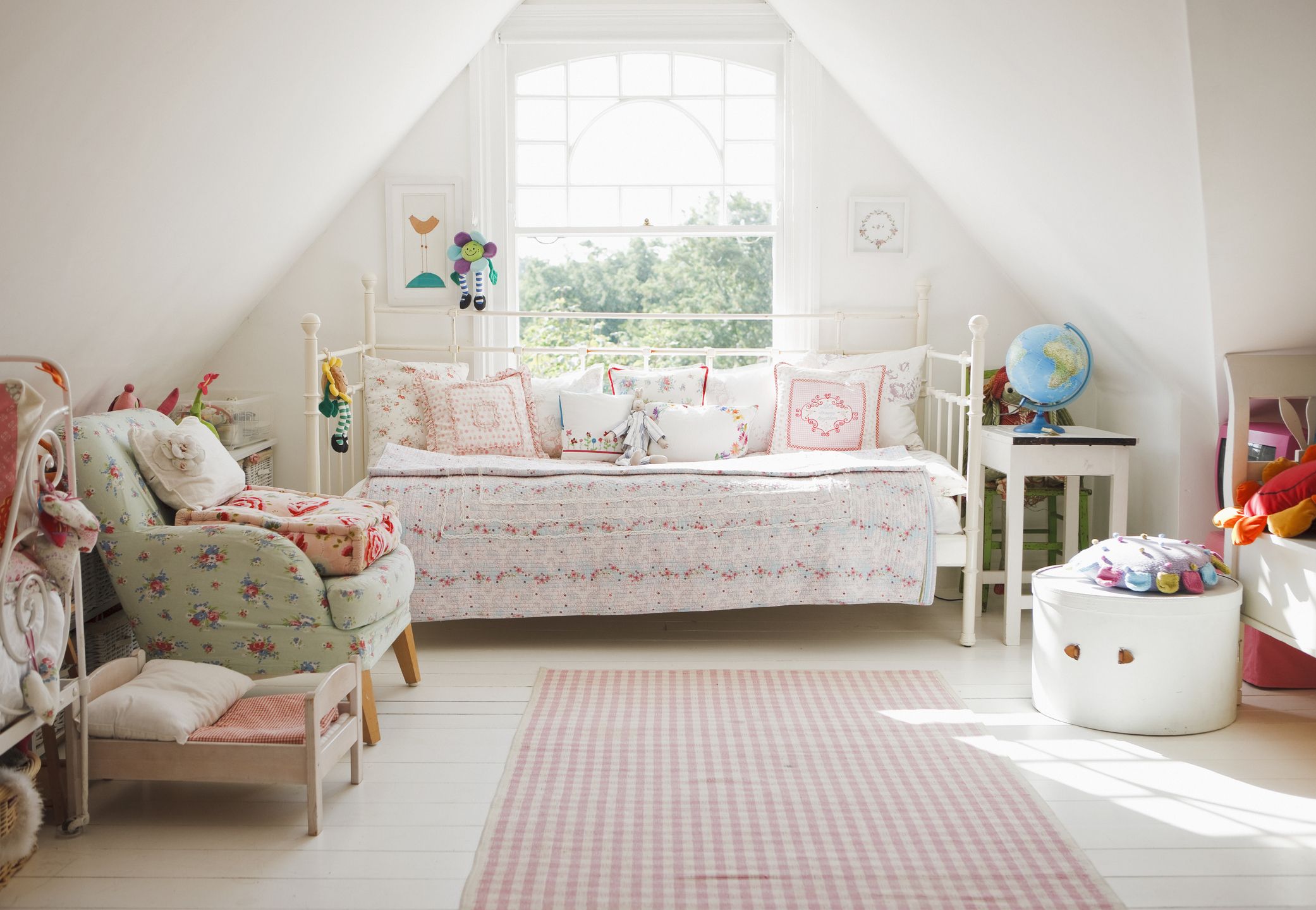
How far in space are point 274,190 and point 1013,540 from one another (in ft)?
8.16

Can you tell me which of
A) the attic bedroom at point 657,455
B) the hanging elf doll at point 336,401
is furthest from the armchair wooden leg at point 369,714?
the hanging elf doll at point 336,401

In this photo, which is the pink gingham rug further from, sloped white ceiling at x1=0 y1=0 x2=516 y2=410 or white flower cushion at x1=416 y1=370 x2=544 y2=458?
sloped white ceiling at x1=0 y1=0 x2=516 y2=410

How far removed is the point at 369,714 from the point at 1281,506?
7.14 feet

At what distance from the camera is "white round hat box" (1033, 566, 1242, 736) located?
253 cm

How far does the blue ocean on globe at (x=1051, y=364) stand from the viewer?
3.27m

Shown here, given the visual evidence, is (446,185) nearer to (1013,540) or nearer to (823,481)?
(823,481)

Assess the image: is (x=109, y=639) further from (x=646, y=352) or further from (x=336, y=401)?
(x=646, y=352)

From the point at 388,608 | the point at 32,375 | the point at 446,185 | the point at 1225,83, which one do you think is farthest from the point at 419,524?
the point at 1225,83

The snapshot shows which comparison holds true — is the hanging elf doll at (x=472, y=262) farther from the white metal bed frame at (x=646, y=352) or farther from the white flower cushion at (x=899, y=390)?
the white flower cushion at (x=899, y=390)

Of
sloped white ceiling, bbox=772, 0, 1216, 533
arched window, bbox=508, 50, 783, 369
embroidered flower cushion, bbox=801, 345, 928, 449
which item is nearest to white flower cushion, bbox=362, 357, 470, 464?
arched window, bbox=508, 50, 783, 369

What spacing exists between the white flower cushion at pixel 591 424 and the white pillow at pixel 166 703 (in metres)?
1.61

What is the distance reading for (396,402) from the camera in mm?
3781

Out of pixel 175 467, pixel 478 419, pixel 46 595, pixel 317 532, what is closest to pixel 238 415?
pixel 478 419

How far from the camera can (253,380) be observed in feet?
13.8
